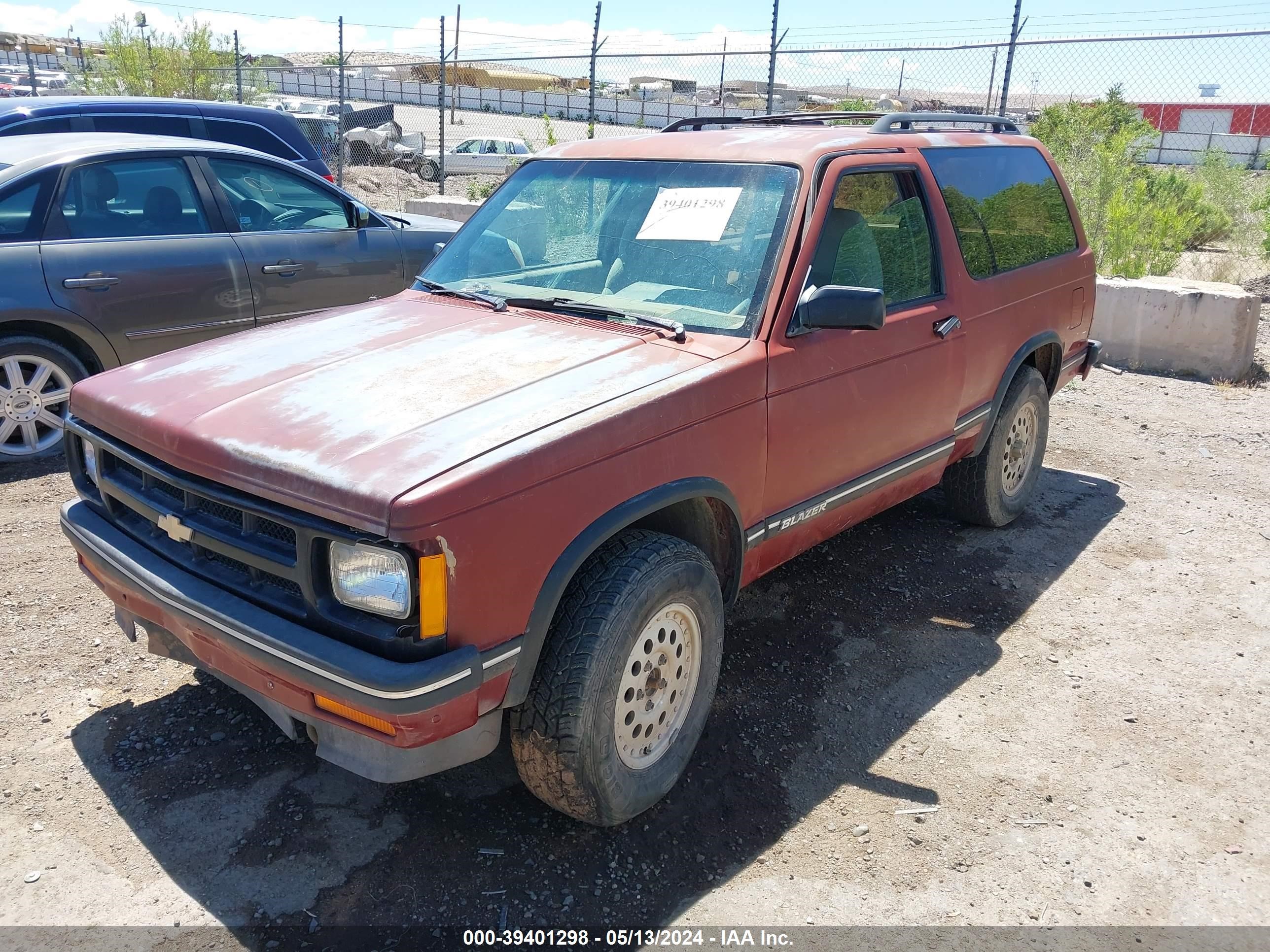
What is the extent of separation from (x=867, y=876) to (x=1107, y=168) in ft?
31.3

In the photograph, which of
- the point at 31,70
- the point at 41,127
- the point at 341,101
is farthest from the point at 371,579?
the point at 31,70

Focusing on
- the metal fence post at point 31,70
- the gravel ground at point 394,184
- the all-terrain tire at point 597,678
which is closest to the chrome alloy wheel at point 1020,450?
the all-terrain tire at point 597,678

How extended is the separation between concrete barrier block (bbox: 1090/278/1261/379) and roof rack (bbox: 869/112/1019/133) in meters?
3.16

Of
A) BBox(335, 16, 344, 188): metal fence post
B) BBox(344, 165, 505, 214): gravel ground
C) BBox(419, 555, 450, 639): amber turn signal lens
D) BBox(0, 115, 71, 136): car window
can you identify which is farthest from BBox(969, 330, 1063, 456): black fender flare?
BBox(344, 165, 505, 214): gravel ground

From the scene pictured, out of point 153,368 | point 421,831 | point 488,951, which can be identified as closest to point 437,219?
point 153,368

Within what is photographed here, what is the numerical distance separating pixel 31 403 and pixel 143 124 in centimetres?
378

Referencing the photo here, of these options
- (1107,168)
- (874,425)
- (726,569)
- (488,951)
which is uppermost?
(1107,168)

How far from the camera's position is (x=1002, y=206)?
15.7 feet

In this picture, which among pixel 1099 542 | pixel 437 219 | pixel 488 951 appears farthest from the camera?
pixel 437 219

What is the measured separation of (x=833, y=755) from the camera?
132 inches

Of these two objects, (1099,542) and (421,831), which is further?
(1099,542)

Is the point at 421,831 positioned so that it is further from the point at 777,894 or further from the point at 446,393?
the point at 446,393

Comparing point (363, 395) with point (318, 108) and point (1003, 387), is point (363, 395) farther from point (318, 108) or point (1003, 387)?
point (318, 108)

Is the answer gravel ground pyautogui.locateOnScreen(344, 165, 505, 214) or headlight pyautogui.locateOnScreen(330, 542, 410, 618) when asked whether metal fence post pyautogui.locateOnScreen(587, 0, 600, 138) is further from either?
headlight pyautogui.locateOnScreen(330, 542, 410, 618)
